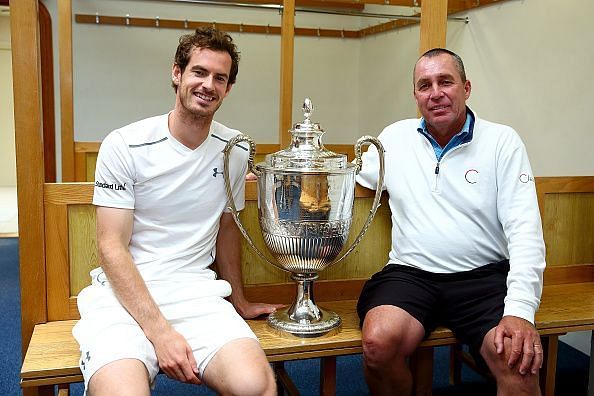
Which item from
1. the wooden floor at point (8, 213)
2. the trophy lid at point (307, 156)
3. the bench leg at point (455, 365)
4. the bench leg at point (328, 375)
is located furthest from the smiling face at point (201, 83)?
the wooden floor at point (8, 213)

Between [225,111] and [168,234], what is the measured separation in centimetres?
376

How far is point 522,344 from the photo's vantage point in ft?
5.22

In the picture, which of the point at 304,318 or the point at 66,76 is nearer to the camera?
the point at 304,318

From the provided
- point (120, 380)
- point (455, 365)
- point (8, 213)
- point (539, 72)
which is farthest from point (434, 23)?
point (8, 213)

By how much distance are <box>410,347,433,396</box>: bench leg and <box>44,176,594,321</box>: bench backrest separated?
0.32 meters

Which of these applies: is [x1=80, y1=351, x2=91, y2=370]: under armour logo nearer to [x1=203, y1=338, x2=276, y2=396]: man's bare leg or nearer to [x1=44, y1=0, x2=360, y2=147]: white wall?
[x1=203, y1=338, x2=276, y2=396]: man's bare leg

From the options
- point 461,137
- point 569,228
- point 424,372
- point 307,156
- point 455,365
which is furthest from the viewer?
point 455,365

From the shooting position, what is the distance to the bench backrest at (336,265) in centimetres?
181

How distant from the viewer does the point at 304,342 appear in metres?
1.72

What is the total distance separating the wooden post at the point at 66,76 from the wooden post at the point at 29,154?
1.46 metres

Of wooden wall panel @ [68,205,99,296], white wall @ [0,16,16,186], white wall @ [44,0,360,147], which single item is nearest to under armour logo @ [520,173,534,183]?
wooden wall panel @ [68,205,99,296]

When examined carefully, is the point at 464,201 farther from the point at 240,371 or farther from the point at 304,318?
the point at 240,371

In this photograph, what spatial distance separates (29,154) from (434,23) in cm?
145

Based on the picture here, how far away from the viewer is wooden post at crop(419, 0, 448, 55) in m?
2.19
